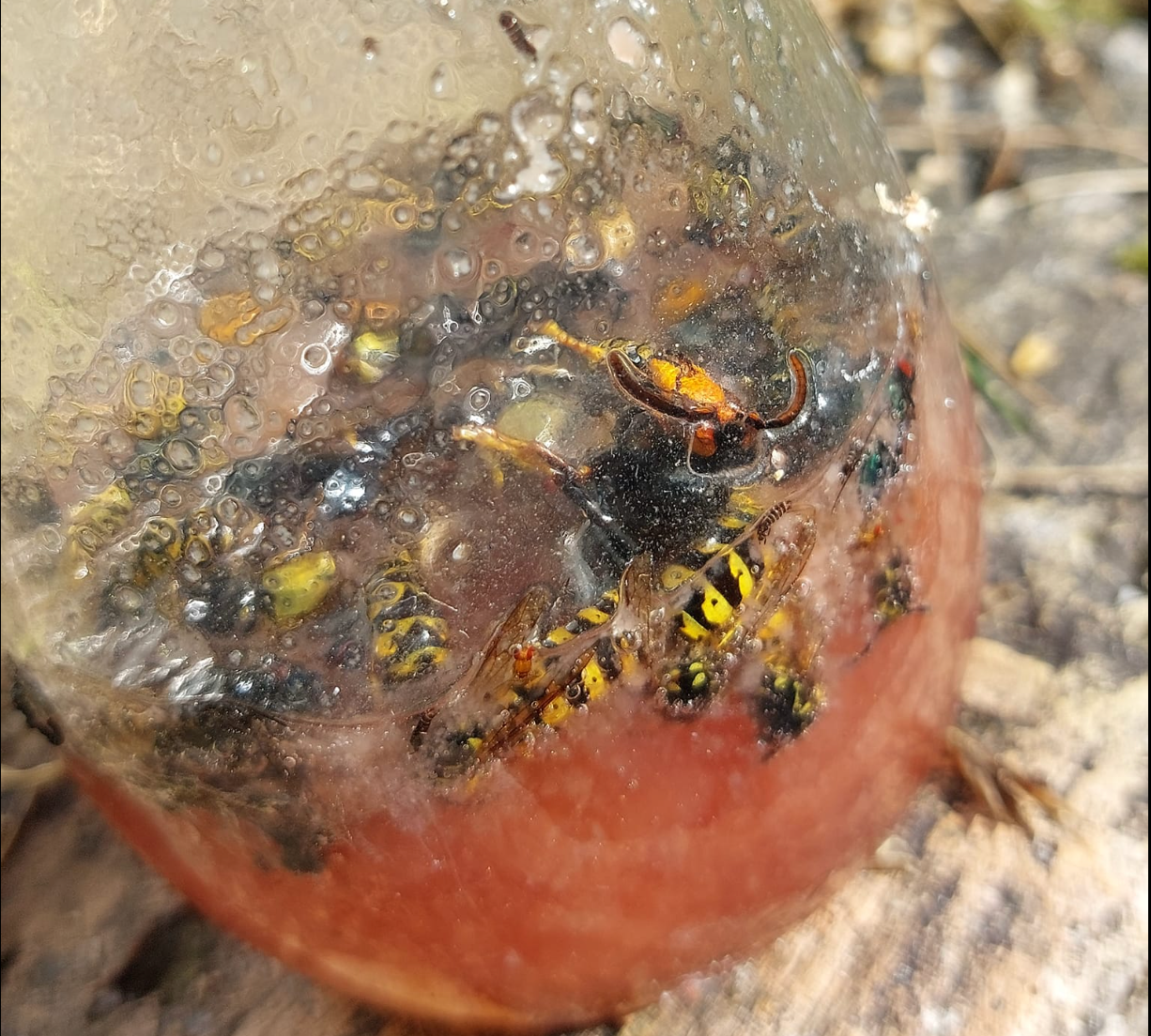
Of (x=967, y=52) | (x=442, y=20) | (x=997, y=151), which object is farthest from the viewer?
(x=967, y=52)

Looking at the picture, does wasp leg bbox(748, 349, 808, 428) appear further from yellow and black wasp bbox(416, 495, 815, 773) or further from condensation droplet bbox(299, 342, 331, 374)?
condensation droplet bbox(299, 342, 331, 374)

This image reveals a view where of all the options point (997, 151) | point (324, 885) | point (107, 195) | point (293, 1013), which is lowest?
point (997, 151)

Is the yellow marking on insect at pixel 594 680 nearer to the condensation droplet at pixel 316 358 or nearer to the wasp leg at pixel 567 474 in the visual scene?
the wasp leg at pixel 567 474

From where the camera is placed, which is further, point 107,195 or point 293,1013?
point 293,1013

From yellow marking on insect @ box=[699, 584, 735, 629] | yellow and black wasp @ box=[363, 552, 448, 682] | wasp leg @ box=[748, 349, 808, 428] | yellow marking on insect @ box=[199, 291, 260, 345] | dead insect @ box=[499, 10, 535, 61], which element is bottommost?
yellow marking on insect @ box=[699, 584, 735, 629]

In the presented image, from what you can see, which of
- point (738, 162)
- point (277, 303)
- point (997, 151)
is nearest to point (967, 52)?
point (997, 151)

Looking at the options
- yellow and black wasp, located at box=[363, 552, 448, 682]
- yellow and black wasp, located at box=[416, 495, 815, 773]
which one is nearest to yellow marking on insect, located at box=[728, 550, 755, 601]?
Result: yellow and black wasp, located at box=[416, 495, 815, 773]

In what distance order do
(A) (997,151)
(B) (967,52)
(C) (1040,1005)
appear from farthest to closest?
(B) (967,52) → (A) (997,151) → (C) (1040,1005)

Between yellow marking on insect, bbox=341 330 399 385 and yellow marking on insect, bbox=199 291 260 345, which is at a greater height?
yellow marking on insect, bbox=199 291 260 345

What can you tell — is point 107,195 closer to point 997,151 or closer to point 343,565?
point 343,565
